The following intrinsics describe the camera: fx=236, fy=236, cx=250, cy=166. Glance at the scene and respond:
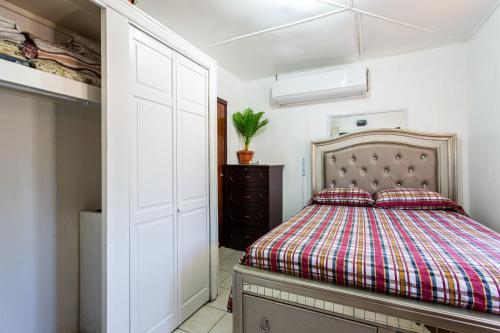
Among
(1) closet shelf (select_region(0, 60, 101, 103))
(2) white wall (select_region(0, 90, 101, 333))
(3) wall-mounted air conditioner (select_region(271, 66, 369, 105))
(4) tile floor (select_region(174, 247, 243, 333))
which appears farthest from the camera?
(3) wall-mounted air conditioner (select_region(271, 66, 369, 105))

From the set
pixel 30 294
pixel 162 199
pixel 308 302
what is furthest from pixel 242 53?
pixel 30 294

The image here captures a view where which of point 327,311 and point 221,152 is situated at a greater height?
point 221,152

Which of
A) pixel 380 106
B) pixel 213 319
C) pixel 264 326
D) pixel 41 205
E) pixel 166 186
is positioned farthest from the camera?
pixel 380 106

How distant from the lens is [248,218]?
Answer: 300cm

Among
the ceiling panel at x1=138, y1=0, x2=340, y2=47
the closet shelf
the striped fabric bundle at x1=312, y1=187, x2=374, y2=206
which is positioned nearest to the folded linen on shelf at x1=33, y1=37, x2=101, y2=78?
the closet shelf

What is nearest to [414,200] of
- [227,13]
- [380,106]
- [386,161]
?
[386,161]

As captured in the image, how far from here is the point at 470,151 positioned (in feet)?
7.81

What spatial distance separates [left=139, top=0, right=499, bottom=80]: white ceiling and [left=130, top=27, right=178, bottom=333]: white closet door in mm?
615

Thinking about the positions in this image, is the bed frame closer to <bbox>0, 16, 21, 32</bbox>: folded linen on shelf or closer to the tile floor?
the tile floor

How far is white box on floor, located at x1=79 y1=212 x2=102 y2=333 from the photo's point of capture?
58.8 inches

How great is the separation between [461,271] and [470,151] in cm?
209

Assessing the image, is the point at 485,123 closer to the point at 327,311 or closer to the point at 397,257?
the point at 397,257

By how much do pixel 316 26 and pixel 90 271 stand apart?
2.58 meters

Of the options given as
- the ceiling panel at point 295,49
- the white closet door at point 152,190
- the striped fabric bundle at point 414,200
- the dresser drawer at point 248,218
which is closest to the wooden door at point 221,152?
the dresser drawer at point 248,218
